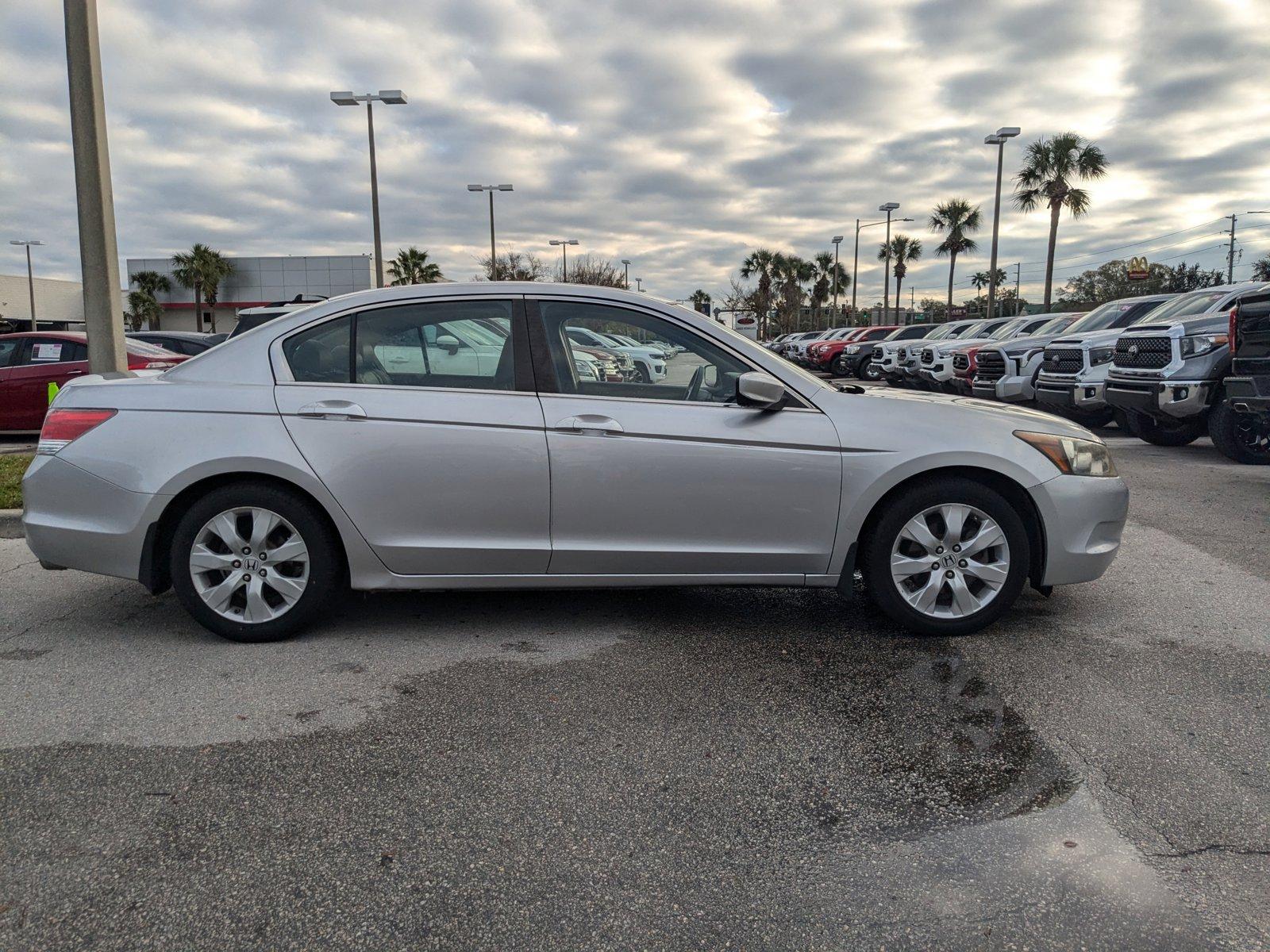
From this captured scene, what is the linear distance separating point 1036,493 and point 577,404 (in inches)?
81.5

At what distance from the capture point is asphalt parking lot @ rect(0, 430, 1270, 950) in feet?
7.49

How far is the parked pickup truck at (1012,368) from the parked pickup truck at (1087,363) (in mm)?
535

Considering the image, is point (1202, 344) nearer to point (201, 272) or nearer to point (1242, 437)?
point (1242, 437)

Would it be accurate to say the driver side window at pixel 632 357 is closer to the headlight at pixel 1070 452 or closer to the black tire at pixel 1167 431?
the headlight at pixel 1070 452

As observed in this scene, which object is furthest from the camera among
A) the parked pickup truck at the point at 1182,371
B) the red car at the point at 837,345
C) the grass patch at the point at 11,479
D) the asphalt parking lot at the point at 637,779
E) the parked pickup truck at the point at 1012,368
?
the red car at the point at 837,345

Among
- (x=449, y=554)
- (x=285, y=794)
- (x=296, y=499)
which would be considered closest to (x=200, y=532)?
(x=296, y=499)

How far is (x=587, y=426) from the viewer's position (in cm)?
406

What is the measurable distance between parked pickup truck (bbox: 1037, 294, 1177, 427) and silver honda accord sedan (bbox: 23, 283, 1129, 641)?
31.1 feet

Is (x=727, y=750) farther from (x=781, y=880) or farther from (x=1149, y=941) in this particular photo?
(x=1149, y=941)

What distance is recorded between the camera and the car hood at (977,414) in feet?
13.9

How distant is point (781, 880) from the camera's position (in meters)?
2.42

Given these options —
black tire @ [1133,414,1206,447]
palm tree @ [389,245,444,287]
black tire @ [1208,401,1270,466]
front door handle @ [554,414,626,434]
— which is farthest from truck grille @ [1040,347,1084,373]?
palm tree @ [389,245,444,287]

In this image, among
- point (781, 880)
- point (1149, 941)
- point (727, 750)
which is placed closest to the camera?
point (1149, 941)

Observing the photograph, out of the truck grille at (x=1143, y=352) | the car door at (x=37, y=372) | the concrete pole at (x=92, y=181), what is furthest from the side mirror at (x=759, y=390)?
the car door at (x=37, y=372)
